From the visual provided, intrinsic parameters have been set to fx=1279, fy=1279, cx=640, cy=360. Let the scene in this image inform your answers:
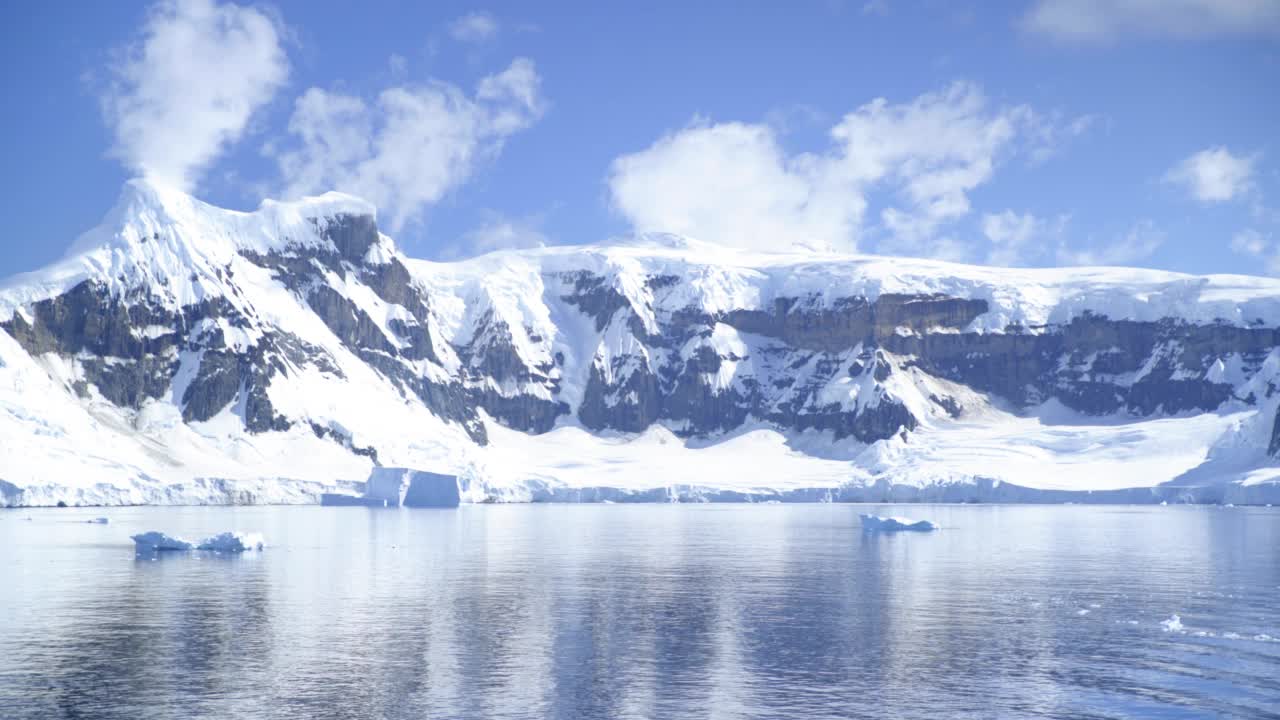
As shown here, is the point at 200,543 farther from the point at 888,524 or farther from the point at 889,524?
the point at 889,524

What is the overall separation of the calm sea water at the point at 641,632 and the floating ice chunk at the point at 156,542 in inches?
107

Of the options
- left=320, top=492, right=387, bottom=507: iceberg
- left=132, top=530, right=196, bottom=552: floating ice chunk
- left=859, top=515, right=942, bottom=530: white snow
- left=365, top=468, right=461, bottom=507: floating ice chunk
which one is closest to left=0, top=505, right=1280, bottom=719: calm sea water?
left=132, top=530, right=196, bottom=552: floating ice chunk

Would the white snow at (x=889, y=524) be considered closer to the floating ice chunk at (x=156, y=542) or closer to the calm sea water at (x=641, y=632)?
the calm sea water at (x=641, y=632)

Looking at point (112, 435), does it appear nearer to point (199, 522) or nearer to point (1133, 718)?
point (199, 522)

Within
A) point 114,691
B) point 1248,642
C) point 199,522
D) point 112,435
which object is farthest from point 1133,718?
point 112,435

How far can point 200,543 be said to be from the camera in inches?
3204

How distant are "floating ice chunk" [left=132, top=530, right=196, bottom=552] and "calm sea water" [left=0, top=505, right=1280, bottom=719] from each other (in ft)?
8.90

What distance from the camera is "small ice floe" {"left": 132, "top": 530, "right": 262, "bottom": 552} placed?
262 feet

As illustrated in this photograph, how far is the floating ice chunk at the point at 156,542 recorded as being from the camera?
79500 millimetres

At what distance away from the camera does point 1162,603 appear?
55.0 meters

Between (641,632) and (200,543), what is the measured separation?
44.3 meters

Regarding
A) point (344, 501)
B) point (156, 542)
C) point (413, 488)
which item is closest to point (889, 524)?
point (156, 542)

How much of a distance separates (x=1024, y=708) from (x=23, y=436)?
542 ft

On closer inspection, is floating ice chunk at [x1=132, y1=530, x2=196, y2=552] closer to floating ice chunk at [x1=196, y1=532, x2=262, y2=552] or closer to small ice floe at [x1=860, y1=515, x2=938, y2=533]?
floating ice chunk at [x1=196, y1=532, x2=262, y2=552]
